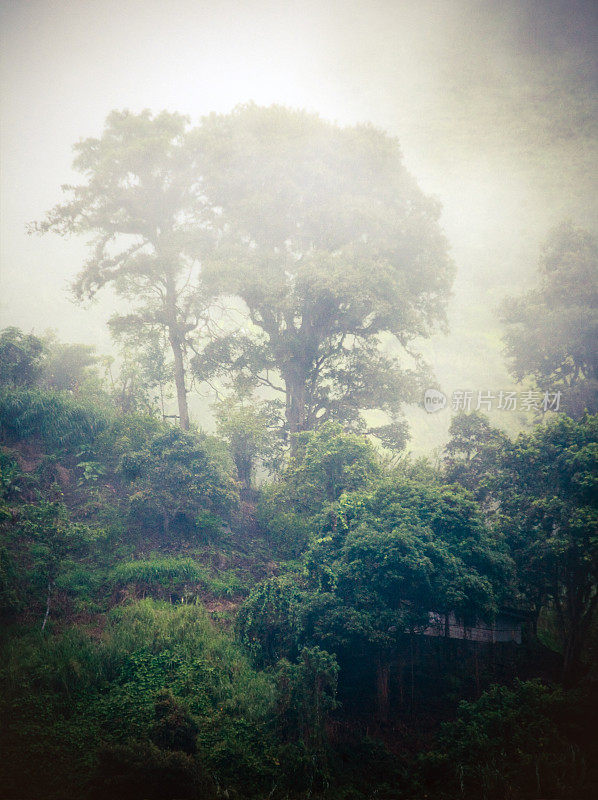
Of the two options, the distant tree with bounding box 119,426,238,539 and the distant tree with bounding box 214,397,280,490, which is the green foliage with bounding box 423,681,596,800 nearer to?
the distant tree with bounding box 119,426,238,539

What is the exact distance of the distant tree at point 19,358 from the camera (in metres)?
15.9

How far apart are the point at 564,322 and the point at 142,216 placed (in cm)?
2033

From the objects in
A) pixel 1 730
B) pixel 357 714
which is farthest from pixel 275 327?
pixel 1 730

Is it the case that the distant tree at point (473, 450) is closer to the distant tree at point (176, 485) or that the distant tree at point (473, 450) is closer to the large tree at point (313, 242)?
the large tree at point (313, 242)

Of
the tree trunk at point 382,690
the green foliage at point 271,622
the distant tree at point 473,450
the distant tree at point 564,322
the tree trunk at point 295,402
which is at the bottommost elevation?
the tree trunk at point 382,690

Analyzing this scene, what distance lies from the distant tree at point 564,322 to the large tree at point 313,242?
6248 millimetres

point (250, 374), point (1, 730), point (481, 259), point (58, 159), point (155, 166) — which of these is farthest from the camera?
point (58, 159)

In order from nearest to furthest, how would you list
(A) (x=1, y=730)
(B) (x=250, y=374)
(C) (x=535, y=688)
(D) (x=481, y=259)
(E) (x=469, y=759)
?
(A) (x=1, y=730), (E) (x=469, y=759), (C) (x=535, y=688), (B) (x=250, y=374), (D) (x=481, y=259)

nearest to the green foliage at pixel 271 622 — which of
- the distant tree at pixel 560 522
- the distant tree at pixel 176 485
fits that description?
the distant tree at pixel 176 485

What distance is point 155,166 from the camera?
686 inches

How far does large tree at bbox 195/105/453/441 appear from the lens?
648 inches

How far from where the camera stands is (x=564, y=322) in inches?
782

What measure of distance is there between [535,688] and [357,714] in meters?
3.50

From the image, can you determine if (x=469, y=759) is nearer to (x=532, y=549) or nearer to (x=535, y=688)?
(x=535, y=688)
